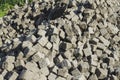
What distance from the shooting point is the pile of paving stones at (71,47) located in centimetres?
822

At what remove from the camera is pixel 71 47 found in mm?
9062

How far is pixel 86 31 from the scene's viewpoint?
31.6 ft

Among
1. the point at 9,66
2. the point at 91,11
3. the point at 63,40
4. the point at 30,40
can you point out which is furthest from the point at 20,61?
the point at 91,11

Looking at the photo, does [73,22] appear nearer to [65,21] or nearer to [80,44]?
[65,21]

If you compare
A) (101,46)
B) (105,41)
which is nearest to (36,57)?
(101,46)

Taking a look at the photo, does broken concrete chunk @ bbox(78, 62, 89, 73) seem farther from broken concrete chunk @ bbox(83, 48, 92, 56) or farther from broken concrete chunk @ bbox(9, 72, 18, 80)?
broken concrete chunk @ bbox(9, 72, 18, 80)

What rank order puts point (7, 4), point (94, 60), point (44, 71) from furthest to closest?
1. point (7, 4)
2. point (94, 60)
3. point (44, 71)

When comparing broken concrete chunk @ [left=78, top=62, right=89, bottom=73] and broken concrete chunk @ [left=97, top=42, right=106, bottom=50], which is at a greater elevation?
broken concrete chunk @ [left=97, top=42, right=106, bottom=50]

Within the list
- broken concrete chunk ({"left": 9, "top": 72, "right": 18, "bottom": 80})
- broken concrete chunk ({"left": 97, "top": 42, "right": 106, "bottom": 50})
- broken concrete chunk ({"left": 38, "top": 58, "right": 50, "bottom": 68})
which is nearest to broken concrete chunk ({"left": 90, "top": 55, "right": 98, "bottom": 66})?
broken concrete chunk ({"left": 97, "top": 42, "right": 106, "bottom": 50})

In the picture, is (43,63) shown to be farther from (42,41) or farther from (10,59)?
(10,59)

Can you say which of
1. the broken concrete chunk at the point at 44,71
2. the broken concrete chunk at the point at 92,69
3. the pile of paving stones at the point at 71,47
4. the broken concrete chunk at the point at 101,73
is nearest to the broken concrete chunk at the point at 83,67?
the pile of paving stones at the point at 71,47

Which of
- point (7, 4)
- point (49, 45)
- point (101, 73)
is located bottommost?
point (7, 4)

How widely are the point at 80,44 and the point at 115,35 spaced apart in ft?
4.40

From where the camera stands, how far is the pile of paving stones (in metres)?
8.22
